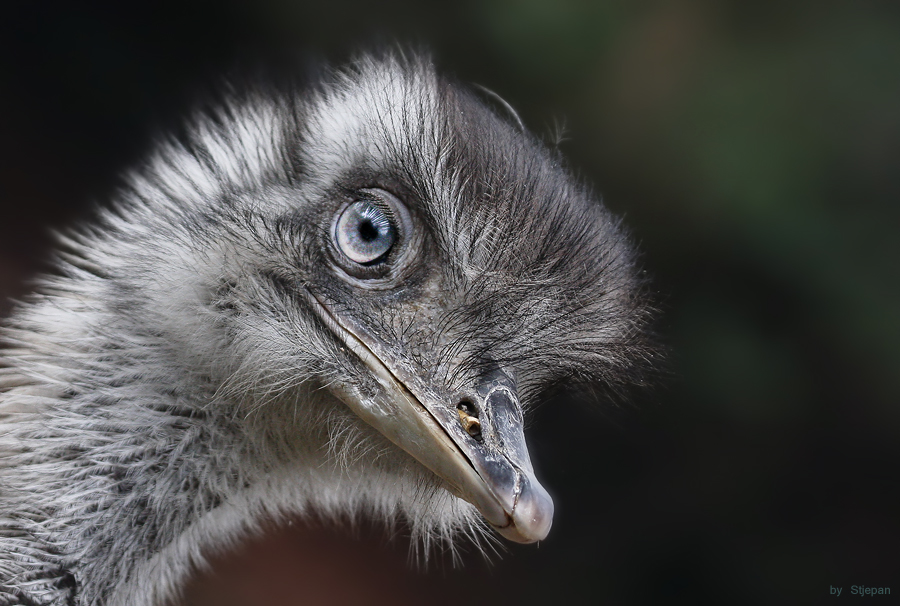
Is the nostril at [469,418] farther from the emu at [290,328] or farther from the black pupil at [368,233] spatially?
the black pupil at [368,233]

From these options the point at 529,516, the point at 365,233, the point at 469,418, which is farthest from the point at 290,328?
the point at 529,516

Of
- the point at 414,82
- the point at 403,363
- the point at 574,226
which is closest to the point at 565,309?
the point at 574,226

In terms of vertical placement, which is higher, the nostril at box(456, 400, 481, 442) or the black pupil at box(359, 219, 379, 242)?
the black pupil at box(359, 219, 379, 242)

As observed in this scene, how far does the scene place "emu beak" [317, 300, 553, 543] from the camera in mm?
999

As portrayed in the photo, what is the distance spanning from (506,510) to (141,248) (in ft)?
2.10

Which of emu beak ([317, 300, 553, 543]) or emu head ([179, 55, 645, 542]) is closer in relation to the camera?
emu beak ([317, 300, 553, 543])

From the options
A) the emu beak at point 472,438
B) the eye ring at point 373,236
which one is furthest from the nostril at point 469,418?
the eye ring at point 373,236

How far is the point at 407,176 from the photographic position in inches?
46.0

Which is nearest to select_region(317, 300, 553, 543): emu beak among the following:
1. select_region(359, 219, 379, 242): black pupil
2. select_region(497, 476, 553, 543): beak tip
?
select_region(497, 476, 553, 543): beak tip

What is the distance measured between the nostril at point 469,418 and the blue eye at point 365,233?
0.75 ft

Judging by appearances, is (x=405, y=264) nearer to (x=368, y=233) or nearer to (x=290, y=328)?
(x=368, y=233)

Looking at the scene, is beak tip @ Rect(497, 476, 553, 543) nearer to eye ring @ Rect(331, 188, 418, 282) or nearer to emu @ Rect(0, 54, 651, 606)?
emu @ Rect(0, 54, 651, 606)

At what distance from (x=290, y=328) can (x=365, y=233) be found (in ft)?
0.53

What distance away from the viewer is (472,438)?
3.42 ft
